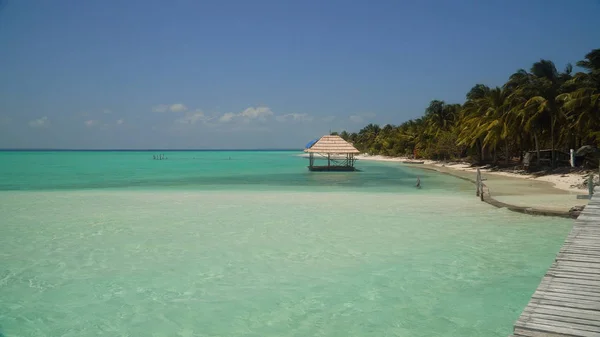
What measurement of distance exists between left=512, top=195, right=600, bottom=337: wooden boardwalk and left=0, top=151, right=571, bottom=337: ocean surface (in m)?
0.97

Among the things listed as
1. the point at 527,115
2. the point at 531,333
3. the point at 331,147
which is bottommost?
the point at 531,333

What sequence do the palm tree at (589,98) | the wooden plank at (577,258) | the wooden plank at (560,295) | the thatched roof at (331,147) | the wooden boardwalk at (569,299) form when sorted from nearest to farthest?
the wooden boardwalk at (569,299), the wooden plank at (560,295), the wooden plank at (577,258), the palm tree at (589,98), the thatched roof at (331,147)

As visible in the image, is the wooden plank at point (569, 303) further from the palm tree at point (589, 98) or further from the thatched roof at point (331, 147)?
the thatched roof at point (331, 147)

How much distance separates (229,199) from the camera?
17406 millimetres

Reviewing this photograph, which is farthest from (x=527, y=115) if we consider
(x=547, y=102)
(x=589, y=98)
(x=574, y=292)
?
(x=574, y=292)

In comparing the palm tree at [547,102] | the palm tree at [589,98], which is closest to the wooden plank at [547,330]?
the palm tree at [589,98]

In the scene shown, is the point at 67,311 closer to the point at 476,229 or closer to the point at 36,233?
the point at 36,233

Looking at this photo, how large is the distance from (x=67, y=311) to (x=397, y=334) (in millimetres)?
3974

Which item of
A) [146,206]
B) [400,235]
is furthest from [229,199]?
[400,235]

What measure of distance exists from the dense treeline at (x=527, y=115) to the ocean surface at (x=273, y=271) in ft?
43.6

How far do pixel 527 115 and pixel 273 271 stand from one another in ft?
76.7

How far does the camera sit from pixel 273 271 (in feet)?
24.0

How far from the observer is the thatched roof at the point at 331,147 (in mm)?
35500

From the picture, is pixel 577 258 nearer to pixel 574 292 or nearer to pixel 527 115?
pixel 574 292
